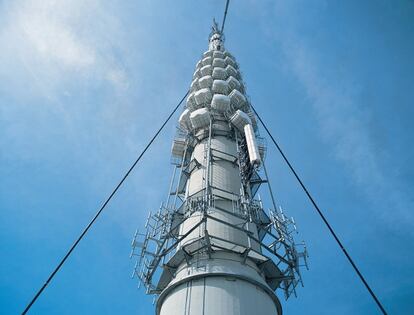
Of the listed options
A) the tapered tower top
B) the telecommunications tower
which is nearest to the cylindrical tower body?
the telecommunications tower

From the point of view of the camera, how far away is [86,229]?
13133 mm

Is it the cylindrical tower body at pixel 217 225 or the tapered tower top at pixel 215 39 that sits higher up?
the tapered tower top at pixel 215 39

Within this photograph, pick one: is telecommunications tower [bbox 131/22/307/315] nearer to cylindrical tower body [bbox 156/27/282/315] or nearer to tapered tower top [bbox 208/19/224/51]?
cylindrical tower body [bbox 156/27/282/315]

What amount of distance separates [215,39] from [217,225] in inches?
1101

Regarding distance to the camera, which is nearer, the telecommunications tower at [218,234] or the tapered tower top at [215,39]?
the telecommunications tower at [218,234]

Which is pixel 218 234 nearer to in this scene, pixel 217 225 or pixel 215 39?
pixel 217 225

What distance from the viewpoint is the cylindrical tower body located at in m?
12.6

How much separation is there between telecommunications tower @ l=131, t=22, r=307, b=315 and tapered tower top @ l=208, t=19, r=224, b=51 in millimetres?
13595

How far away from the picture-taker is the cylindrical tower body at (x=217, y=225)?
12.6 m

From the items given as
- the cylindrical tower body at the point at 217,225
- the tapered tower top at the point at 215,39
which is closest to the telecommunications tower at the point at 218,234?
the cylindrical tower body at the point at 217,225

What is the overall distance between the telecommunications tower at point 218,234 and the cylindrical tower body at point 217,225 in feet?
0.12

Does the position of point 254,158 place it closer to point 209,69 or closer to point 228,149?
point 228,149

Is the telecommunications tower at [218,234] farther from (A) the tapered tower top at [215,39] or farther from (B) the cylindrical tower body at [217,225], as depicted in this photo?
(A) the tapered tower top at [215,39]

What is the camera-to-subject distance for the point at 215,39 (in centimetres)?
3822
